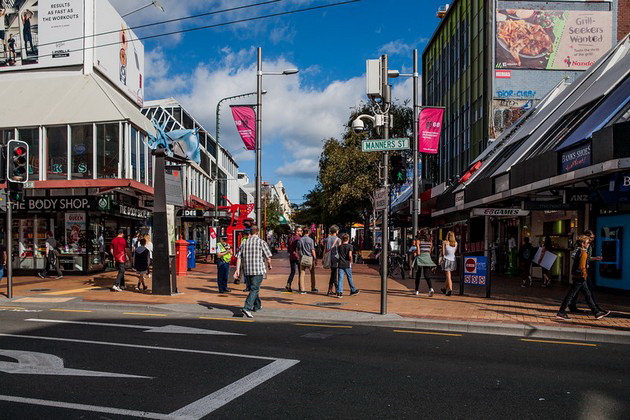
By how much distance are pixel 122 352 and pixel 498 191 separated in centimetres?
1125

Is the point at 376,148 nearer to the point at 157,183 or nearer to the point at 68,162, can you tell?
the point at 157,183

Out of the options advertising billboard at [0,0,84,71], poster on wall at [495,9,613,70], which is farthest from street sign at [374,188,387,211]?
poster on wall at [495,9,613,70]

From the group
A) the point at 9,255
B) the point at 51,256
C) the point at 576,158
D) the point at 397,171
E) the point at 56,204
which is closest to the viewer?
the point at 576,158

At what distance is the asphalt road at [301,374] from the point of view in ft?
17.0

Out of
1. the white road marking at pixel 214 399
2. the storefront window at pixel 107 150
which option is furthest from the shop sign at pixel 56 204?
the white road marking at pixel 214 399

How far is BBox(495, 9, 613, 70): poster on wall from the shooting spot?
2805cm

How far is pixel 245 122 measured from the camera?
17344 mm

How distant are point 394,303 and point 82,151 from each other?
1497 centimetres

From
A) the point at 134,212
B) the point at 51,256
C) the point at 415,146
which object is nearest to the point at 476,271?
the point at 415,146

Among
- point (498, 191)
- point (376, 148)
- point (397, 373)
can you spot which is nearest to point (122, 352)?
point (397, 373)

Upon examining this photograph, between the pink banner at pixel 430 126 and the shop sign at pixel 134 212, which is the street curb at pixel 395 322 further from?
the shop sign at pixel 134 212

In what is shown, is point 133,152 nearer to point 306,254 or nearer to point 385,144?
point 306,254

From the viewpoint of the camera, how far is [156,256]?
46.5ft

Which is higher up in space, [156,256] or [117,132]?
A: [117,132]
